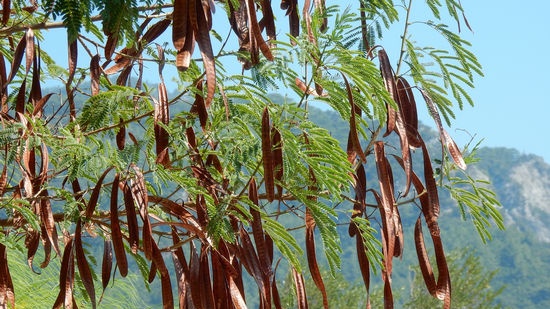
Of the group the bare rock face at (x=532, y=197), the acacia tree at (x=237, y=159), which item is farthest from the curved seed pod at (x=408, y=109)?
the bare rock face at (x=532, y=197)

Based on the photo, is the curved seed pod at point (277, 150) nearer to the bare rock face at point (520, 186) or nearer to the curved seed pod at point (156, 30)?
the curved seed pod at point (156, 30)

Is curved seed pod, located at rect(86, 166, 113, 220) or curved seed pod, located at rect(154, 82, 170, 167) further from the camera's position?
curved seed pod, located at rect(154, 82, 170, 167)

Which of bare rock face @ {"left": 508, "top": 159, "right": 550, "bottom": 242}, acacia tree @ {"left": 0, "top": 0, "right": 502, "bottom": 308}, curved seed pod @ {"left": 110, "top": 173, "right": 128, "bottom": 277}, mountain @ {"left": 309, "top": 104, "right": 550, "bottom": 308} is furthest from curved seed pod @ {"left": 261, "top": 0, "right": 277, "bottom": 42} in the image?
bare rock face @ {"left": 508, "top": 159, "right": 550, "bottom": 242}

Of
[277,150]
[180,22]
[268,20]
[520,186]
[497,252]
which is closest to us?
[180,22]

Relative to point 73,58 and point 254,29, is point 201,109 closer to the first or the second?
point 73,58

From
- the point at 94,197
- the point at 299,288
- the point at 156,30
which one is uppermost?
the point at 156,30

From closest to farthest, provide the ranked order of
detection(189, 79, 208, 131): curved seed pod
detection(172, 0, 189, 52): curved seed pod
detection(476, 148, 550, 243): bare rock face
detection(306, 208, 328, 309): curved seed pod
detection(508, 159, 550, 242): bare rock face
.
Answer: detection(172, 0, 189, 52): curved seed pod → detection(189, 79, 208, 131): curved seed pod → detection(306, 208, 328, 309): curved seed pod → detection(508, 159, 550, 242): bare rock face → detection(476, 148, 550, 243): bare rock face

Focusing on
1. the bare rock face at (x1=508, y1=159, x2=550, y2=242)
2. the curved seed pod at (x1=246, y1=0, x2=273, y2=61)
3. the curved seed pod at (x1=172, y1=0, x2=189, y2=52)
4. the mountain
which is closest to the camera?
the curved seed pod at (x1=172, y1=0, x2=189, y2=52)

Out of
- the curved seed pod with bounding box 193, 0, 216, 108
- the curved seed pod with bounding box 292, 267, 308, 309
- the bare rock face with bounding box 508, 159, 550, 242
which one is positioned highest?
the bare rock face with bounding box 508, 159, 550, 242

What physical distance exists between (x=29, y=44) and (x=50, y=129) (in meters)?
0.16

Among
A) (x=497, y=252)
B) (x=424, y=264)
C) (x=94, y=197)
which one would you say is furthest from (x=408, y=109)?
(x=497, y=252)

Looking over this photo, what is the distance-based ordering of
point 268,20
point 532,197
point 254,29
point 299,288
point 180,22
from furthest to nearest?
point 532,197, point 299,288, point 268,20, point 254,29, point 180,22

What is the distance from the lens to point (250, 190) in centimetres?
158

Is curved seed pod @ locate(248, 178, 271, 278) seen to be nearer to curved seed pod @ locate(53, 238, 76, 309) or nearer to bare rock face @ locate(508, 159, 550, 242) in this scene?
curved seed pod @ locate(53, 238, 76, 309)
